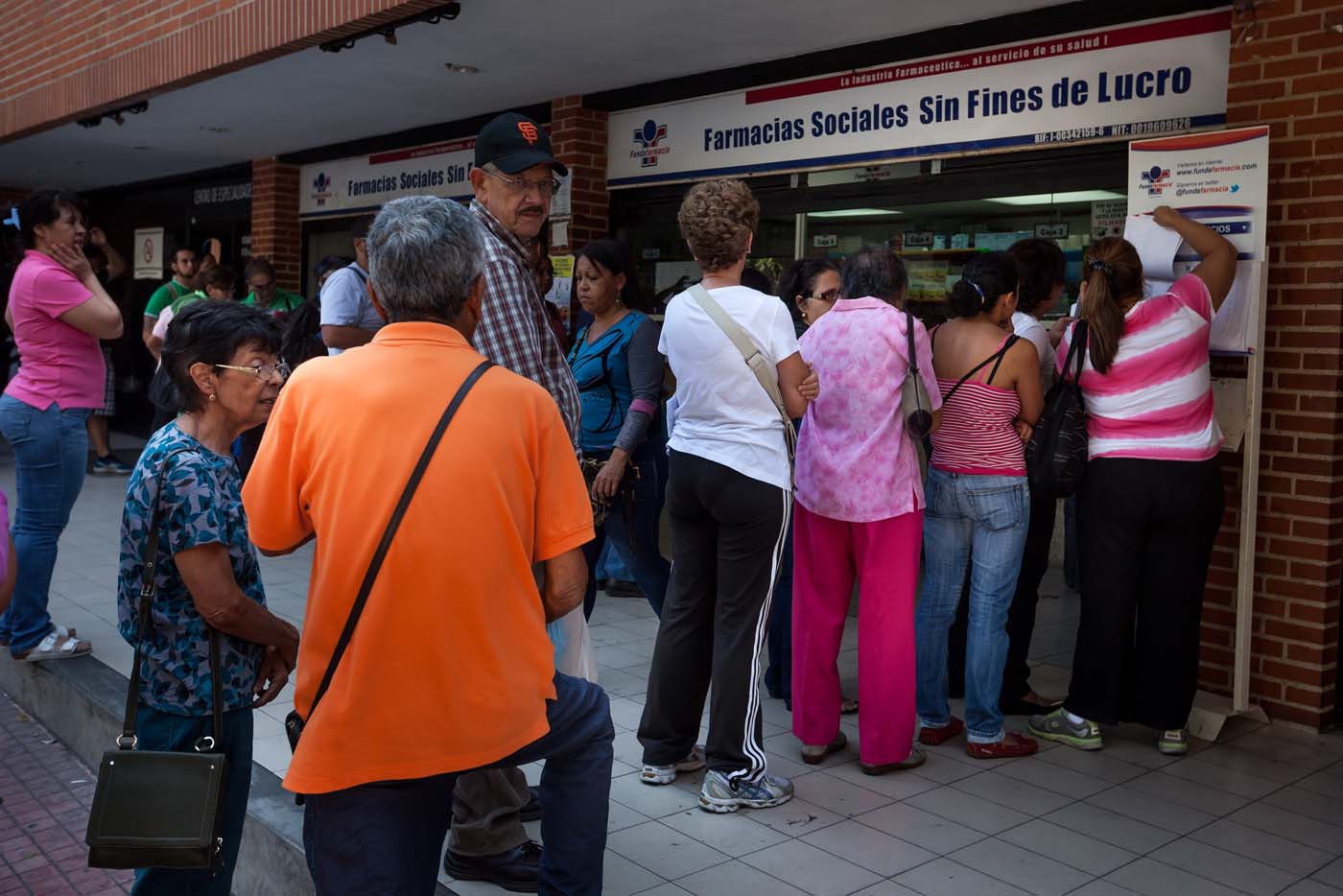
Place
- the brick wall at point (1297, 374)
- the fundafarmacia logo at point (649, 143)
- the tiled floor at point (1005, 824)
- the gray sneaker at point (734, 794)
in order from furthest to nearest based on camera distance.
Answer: the fundafarmacia logo at point (649, 143)
the brick wall at point (1297, 374)
the gray sneaker at point (734, 794)
the tiled floor at point (1005, 824)

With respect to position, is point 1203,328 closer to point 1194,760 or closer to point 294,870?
point 1194,760

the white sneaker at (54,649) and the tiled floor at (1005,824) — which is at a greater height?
the white sneaker at (54,649)

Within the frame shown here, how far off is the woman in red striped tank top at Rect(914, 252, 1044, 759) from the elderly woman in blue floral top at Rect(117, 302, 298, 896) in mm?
2480

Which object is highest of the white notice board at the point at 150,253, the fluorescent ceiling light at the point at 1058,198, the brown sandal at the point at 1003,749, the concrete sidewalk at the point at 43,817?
the white notice board at the point at 150,253

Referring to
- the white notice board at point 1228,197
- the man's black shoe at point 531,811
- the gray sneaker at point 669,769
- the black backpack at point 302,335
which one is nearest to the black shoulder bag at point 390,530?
the man's black shoe at point 531,811

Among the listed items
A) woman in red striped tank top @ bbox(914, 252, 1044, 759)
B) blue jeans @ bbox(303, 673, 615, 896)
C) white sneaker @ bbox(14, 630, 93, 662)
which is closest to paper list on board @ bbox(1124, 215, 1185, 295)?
woman in red striped tank top @ bbox(914, 252, 1044, 759)

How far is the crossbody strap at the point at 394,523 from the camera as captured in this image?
2121 mm

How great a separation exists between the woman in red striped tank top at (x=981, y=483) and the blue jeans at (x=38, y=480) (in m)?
3.61

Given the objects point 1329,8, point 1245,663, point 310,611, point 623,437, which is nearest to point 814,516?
point 623,437

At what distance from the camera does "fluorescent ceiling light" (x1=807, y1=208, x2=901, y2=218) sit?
23.6 feet

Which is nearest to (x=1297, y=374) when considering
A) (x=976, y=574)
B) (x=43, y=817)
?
(x=976, y=574)

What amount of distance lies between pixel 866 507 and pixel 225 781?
227 cm

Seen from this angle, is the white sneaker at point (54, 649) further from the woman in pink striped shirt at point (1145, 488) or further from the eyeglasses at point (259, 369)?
the woman in pink striped shirt at point (1145, 488)

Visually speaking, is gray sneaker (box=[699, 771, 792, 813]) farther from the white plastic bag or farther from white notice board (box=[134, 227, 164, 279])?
white notice board (box=[134, 227, 164, 279])
